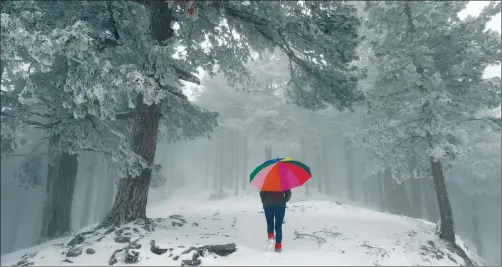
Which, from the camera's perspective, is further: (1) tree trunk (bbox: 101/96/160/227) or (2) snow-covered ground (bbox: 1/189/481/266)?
(1) tree trunk (bbox: 101/96/160/227)

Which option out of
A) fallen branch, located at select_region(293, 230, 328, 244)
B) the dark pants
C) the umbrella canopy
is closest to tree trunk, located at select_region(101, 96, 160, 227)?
the umbrella canopy

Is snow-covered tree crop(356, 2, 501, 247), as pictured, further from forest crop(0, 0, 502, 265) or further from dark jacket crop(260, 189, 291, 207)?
dark jacket crop(260, 189, 291, 207)

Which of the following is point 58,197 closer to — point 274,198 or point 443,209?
point 274,198

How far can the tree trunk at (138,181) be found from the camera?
7.57m

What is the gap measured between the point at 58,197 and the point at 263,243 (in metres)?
9.11

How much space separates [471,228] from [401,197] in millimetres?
20069

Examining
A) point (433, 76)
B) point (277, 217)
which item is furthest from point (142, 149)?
point (433, 76)

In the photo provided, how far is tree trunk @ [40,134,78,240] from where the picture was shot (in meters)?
11.5

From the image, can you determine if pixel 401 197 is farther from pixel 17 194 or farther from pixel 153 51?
pixel 17 194

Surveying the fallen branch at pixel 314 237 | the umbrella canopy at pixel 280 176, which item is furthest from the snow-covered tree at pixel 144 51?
the fallen branch at pixel 314 237

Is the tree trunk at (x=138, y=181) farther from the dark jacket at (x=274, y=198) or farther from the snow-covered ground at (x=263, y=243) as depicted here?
the dark jacket at (x=274, y=198)

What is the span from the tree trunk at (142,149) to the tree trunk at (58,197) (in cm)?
529

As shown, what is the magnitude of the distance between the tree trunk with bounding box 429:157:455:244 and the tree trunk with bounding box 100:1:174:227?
8.79 m

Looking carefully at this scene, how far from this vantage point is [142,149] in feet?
26.5
